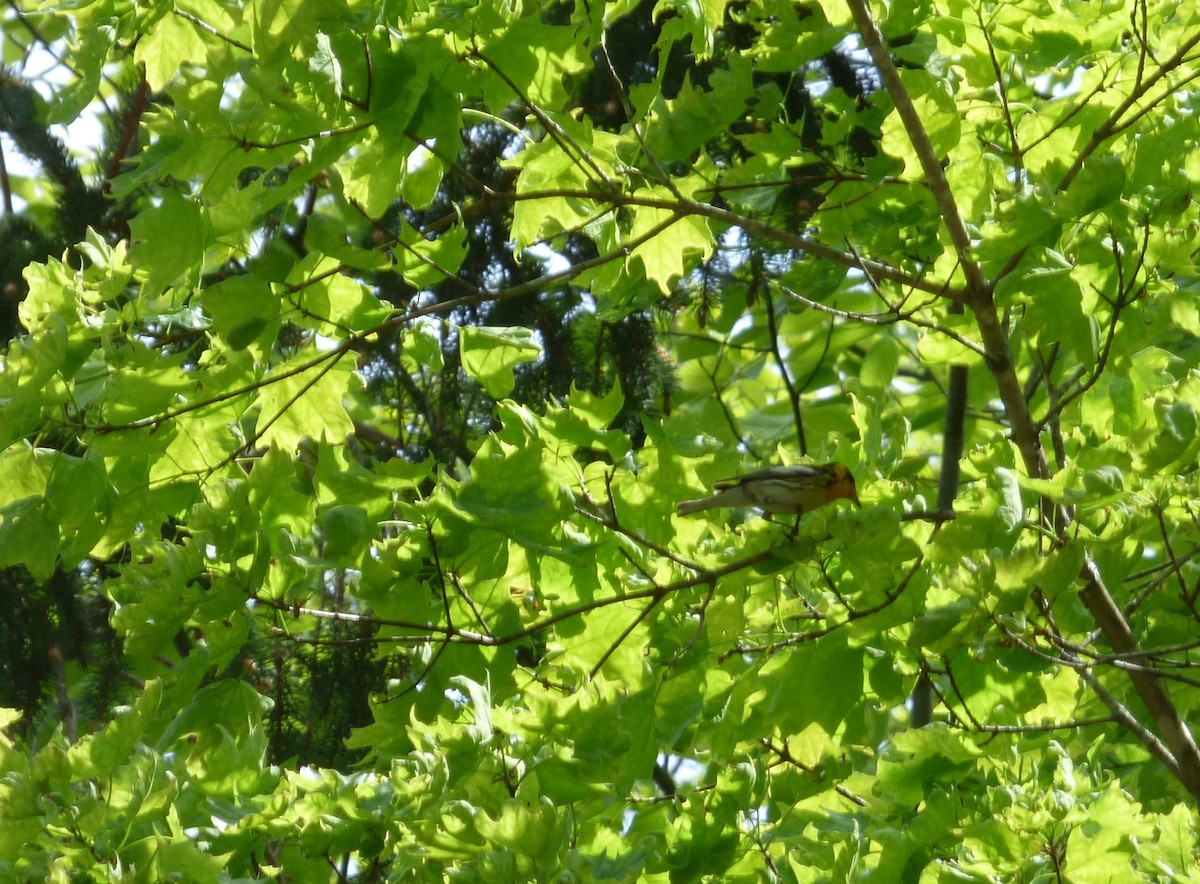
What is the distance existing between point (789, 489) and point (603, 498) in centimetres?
52

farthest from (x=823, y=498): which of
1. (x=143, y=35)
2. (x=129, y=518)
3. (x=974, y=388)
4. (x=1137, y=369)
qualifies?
(x=974, y=388)

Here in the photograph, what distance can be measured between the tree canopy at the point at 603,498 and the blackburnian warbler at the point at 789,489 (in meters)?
0.04

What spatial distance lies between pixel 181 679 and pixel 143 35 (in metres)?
1.04

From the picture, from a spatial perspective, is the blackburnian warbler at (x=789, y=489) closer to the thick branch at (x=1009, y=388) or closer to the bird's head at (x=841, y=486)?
the bird's head at (x=841, y=486)

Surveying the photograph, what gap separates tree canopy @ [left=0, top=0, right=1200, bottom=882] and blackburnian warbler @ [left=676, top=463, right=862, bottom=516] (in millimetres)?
40

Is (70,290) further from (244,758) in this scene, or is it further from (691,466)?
(691,466)

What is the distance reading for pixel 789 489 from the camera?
6.28 ft

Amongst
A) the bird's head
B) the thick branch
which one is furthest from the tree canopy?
the bird's head

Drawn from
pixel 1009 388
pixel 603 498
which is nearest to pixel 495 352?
pixel 603 498

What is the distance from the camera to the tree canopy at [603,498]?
5.73 feet

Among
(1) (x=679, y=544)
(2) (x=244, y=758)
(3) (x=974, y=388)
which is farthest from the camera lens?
(3) (x=974, y=388)

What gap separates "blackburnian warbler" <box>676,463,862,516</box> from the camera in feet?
6.27

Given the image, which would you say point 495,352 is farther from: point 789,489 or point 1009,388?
point 1009,388

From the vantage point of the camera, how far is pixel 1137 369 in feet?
8.23
